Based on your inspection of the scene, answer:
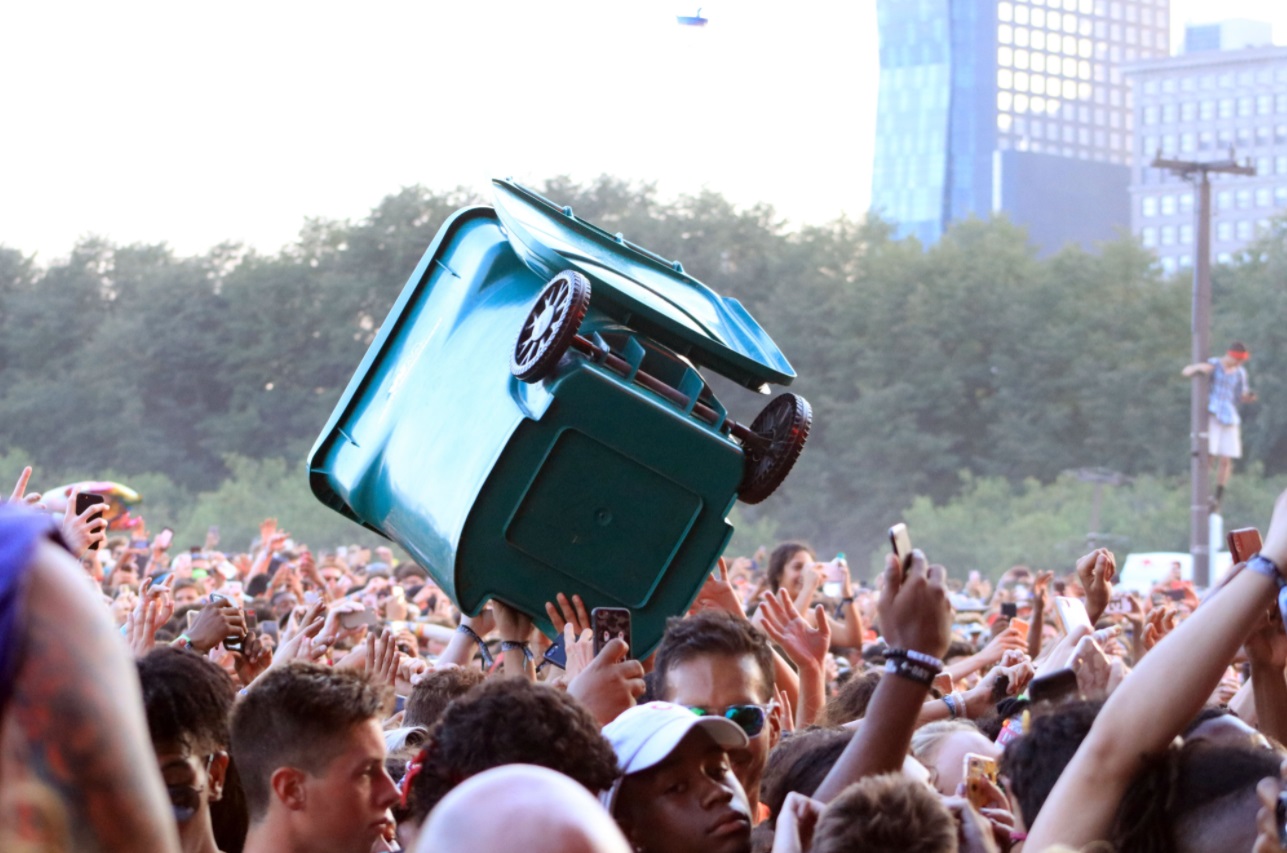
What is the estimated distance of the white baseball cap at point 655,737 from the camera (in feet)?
9.55

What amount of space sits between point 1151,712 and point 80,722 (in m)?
1.96

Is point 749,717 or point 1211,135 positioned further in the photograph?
point 1211,135

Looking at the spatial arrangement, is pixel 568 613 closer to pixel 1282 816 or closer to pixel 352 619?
pixel 352 619

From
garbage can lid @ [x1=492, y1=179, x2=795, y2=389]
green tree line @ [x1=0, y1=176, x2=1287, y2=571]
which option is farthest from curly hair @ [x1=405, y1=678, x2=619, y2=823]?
green tree line @ [x1=0, y1=176, x2=1287, y2=571]

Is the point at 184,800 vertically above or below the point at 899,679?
below

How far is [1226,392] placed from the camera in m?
25.6

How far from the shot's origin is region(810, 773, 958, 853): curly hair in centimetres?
246

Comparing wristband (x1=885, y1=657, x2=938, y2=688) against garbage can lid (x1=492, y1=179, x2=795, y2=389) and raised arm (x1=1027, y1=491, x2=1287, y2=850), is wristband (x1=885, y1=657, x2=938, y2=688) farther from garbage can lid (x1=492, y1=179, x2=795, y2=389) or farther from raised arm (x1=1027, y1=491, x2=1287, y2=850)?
garbage can lid (x1=492, y1=179, x2=795, y2=389)

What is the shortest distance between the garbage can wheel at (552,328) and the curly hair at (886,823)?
3028 millimetres

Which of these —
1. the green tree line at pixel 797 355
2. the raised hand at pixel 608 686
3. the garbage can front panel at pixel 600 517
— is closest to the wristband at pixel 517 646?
the garbage can front panel at pixel 600 517

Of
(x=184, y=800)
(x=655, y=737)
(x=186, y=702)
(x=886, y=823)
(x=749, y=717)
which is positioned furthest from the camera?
(x=749, y=717)

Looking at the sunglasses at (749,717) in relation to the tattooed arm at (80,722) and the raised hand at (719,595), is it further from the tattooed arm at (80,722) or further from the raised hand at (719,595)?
the tattooed arm at (80,722)

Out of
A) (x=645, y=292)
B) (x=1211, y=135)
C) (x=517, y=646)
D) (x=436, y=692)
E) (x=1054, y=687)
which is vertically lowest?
(x=517, y=646)

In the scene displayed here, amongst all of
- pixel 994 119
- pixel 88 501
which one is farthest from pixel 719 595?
pixel 994 119
